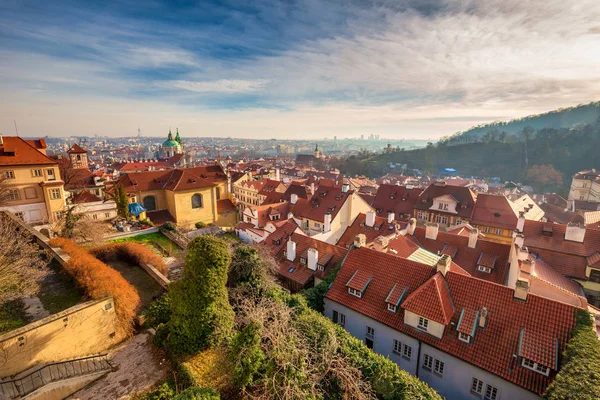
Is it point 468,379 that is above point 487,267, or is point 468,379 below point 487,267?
below

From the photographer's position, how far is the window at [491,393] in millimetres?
12461

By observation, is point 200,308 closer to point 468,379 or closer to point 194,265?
point 194,265

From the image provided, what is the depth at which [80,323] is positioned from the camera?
13.4 m

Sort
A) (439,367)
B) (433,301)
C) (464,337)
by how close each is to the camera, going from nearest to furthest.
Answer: (464,337) < (439,367) < (433,301)

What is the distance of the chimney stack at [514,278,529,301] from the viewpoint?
1359 centimetres

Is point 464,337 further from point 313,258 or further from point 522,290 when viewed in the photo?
point 313,258

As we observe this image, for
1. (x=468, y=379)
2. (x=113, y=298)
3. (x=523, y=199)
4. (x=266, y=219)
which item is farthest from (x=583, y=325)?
(x=523, y=199)

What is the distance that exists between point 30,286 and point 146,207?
32.5 meters

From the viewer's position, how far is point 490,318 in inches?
542

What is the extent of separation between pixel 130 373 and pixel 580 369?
17.7 metres

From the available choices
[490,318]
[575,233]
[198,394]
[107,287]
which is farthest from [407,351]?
[575,233]

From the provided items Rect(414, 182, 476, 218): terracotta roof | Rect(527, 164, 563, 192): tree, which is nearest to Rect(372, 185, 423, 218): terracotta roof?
Rect(414, 182, 476, 218): terracotta roof

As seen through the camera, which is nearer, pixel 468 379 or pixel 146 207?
pixel 468 379

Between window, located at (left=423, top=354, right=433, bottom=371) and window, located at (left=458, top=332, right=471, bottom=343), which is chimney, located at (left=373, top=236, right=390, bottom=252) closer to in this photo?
window, located at (left=423, top=354, right=433, bottom=371)
